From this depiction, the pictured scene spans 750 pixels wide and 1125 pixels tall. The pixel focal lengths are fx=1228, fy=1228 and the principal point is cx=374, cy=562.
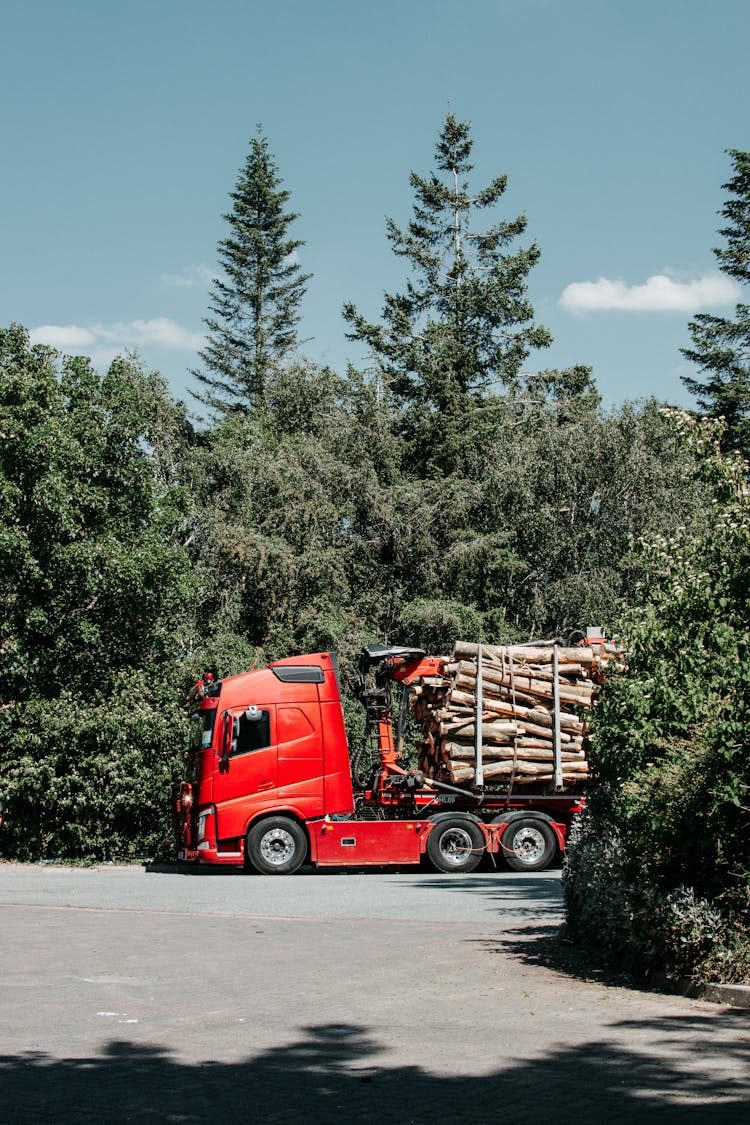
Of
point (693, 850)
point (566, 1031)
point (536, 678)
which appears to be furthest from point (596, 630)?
point (566, 1031)

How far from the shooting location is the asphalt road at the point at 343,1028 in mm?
6113

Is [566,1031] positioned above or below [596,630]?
below

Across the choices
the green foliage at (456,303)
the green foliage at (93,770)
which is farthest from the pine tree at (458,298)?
the green foliage at (93,770)

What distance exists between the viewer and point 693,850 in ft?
31.1

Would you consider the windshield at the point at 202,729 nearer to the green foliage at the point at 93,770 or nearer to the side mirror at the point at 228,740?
the side mirror at the point at 228,740

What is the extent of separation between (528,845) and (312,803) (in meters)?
3.80

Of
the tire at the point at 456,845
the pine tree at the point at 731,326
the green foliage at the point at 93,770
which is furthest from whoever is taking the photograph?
the pine tree at the point at 731,326

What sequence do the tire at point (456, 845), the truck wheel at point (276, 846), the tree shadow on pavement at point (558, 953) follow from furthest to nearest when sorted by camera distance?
the tire at point (456, 845) → the truck wheel at point (276, 846) → the tree shadow on pavement at point (558, 953)

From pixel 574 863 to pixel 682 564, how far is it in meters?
3.33

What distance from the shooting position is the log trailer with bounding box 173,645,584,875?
2084 cm

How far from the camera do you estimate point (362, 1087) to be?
21.1ft

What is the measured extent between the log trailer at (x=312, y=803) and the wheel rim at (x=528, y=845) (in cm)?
2

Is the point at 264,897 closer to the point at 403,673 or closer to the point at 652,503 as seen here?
the point at 403,673

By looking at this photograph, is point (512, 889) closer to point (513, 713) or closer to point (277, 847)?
point (513, 713)
